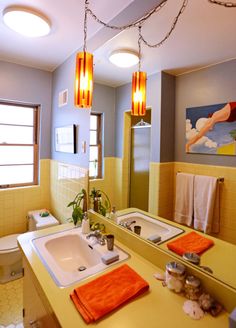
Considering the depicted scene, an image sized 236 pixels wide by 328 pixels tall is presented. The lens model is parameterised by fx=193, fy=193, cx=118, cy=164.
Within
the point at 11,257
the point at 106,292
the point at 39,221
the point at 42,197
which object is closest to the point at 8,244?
the point at 11,257

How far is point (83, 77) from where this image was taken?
52.5 inches

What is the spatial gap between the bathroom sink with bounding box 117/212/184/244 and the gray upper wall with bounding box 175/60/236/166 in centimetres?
42

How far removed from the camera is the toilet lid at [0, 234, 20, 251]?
2.11 m

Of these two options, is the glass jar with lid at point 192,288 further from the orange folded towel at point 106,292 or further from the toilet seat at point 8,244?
the toilet seat at point 8,244

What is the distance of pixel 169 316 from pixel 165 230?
463 millimetres

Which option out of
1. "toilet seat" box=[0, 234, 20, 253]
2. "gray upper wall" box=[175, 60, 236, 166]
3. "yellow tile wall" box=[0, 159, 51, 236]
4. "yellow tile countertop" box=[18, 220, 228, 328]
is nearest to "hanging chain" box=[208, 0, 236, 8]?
"gray upper wall" box=[175, 60, 236, 166]

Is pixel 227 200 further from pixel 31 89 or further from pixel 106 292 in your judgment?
pixel 31 89

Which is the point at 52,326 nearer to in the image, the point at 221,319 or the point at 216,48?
the point at 221,319

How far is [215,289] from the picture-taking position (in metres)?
0.83

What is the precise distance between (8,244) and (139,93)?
214 cm

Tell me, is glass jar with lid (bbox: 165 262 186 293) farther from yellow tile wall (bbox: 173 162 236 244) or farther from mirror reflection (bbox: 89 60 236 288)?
yellow tile wall (bbox: 173 162 236 244)

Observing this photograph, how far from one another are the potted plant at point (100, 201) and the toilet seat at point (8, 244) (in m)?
1.15

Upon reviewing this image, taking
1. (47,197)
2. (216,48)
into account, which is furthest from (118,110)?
(47,197)

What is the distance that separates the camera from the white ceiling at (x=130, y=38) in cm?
91
